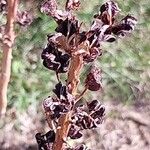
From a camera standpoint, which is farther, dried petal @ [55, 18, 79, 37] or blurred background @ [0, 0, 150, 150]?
blurred background @ [0, 0, 150, 150]

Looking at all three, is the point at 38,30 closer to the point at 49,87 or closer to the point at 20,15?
the point at 49,87

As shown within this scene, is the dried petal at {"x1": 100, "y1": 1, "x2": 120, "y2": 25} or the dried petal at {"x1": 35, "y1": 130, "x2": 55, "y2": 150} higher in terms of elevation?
the dried petal at {"x1": 100, "y1": 1, "x2": 120, "y2": 25}

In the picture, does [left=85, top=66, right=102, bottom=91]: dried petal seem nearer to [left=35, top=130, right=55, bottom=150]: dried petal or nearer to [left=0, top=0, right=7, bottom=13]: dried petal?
[left=35, top=130, right=55, bottom=150]: dried petal

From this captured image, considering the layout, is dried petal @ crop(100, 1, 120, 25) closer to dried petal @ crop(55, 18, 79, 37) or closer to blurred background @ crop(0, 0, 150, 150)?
dried petal @ crop(55, 18, 79, 37)

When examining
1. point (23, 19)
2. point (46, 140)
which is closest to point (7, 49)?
point (23, 19)

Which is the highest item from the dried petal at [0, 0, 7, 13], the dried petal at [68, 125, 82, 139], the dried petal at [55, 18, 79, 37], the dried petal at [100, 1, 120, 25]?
the dried petal at [0, 0, 7, 13]

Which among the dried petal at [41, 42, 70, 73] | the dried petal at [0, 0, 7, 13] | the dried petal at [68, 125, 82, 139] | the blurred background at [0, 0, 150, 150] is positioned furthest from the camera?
the blurred background at [0, 0, 150, 150]

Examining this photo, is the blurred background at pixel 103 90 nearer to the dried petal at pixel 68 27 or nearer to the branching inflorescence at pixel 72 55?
the branching inflorescence at pixel 72 55

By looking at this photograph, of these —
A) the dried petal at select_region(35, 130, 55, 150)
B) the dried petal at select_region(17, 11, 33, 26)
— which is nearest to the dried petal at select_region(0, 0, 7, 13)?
the dried petal at select_region(17, 11, 33, 26)

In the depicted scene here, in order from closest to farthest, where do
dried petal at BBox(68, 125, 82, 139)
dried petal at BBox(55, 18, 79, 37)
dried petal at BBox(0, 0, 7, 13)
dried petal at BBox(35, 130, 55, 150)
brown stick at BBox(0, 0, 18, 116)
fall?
dried petal at BBox(55, 18, 79, 37)
dried petal at BBox(68, 125, 82, 139)
dried petal at BBox(35, 130, 55, 150)
brown stick at BBox(0, 0, 18, 116)
dried petal at BBox(0, 0, 7, 13)
